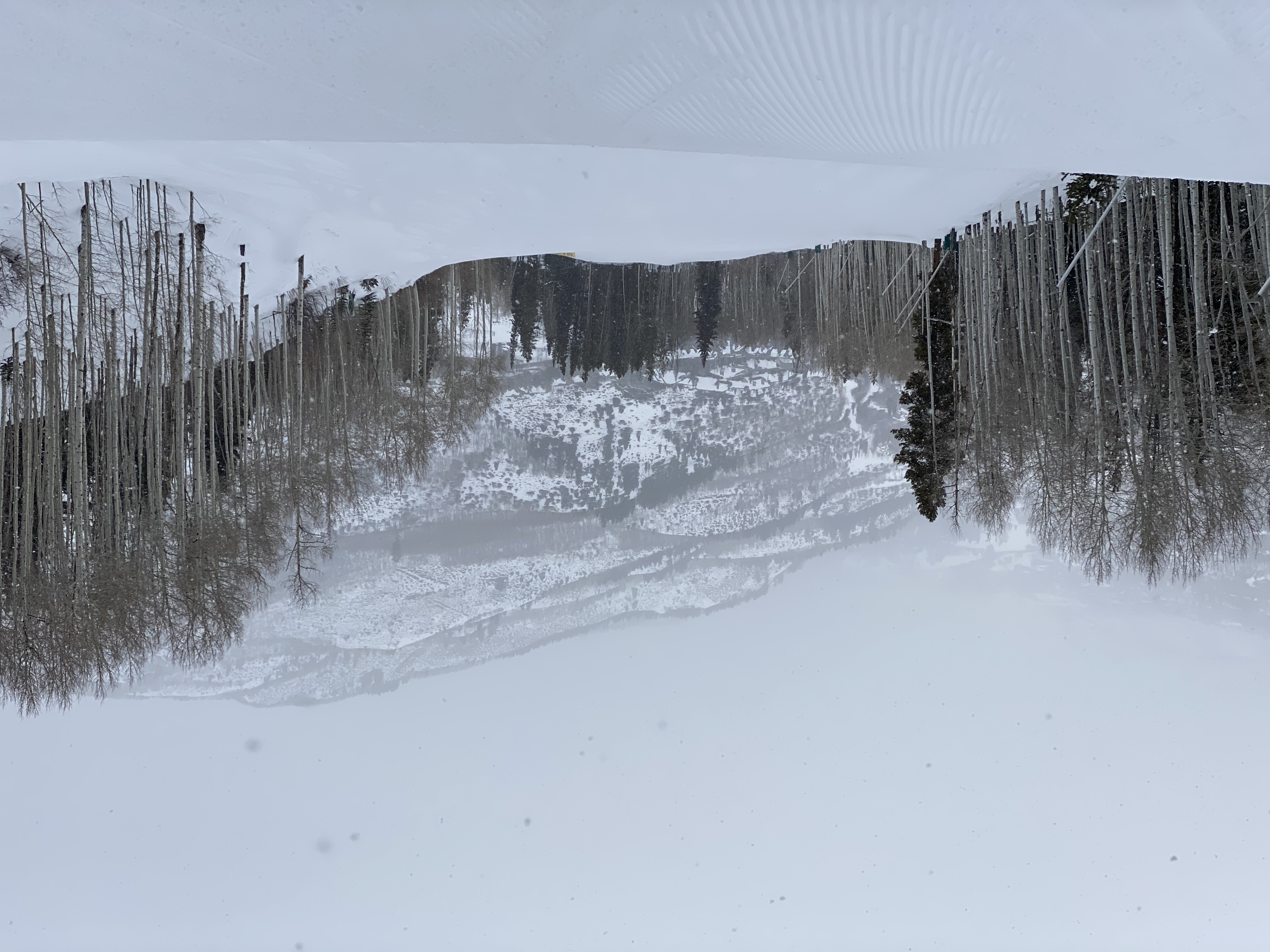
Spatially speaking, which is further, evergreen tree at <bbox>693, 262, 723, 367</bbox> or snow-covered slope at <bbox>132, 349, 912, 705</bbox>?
evergreen tree at <bbox>693, 262, 723, 367</bbox>

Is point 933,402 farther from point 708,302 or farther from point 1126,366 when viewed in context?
point 708,302

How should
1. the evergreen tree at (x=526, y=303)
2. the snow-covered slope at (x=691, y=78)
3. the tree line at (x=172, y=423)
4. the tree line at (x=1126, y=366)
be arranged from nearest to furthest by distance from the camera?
the snow-covered slope at (x=691, y=78) → the tree line at (x=1126, y=366) → the tree line at (x=172, y=423) → the evergreen tree at (x=526, y=303)

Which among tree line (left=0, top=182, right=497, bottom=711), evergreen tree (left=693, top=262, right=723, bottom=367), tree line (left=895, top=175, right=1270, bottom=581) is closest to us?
tree line (left=895, top=175, right=1270, bottom=581)

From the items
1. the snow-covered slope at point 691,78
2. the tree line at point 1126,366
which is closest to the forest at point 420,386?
the tree line at point 1126,366

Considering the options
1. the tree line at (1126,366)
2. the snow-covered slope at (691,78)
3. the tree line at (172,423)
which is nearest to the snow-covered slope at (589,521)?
the tree line at (172,423)

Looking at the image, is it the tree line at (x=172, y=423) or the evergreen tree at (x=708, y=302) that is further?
the evergreen tree at (x=708, y=302)

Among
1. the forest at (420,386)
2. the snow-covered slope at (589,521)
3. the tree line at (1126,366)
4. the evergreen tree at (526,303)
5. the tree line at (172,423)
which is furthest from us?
the evergreen tree at (526,303)

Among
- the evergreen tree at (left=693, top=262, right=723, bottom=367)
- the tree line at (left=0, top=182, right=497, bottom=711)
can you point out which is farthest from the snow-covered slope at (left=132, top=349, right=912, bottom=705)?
the tree line at (left=0, top=182, right=497, bottom=711)

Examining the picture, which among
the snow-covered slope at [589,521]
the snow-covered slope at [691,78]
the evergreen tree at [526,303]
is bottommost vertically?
the snow-covered slope at [589,521]

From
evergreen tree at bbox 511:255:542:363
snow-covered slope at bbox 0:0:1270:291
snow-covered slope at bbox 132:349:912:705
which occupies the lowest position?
snow-covered slope at bbox 132:349:912:705

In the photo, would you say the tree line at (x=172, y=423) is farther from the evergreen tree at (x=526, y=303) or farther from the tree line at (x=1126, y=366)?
the tree line at (x=1126, y=366)

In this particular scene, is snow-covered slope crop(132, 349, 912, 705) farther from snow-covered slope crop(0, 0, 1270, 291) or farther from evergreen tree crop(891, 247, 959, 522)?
snow-covered slope crop(0, 0, 1270, 291)

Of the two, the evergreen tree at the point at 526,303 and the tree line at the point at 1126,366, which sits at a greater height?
the evergreen tree at the point at 526,303

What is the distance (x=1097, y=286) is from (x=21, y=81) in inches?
330
